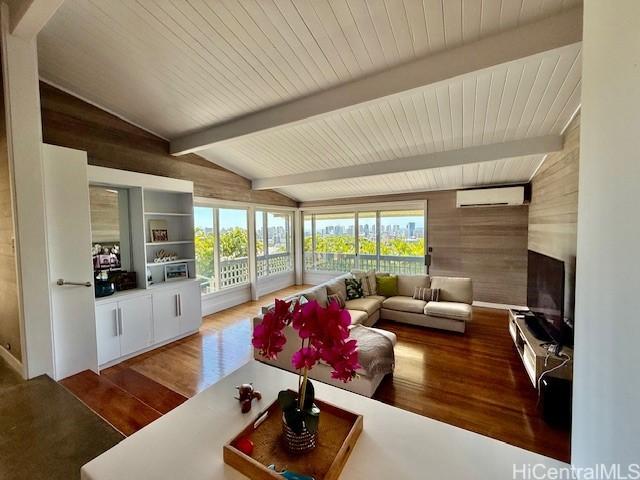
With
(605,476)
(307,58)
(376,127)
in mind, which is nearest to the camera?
(605,476)

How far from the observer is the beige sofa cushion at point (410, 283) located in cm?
444

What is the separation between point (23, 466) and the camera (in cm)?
131

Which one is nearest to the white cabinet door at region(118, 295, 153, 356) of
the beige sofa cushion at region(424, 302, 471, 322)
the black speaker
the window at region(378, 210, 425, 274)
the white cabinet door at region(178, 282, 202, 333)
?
the white cabinet door at region(178, 282, 202, 333)

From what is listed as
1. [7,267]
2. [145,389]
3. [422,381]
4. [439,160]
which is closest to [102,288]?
[7,267]

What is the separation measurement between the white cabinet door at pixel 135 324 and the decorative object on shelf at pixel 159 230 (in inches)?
35.0

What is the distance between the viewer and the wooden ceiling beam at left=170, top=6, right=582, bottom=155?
1.68 metres

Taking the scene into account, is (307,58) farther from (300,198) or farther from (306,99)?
(300,198)

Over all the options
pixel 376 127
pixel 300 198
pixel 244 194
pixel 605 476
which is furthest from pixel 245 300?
pixel 605 476

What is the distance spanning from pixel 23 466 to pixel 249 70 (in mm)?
2896

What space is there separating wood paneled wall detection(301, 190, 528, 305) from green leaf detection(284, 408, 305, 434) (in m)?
5.15

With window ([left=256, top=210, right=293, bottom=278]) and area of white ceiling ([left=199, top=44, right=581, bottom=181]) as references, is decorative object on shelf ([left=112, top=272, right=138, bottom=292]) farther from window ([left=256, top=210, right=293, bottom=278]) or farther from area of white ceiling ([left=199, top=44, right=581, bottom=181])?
window ([left=256, top=210, right=293, bottom=278])

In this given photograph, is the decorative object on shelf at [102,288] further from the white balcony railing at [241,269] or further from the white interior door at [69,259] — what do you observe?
the white balcony railing at [241,269]

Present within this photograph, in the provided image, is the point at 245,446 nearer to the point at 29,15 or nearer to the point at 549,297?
the point at 29,15

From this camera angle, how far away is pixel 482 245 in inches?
196
